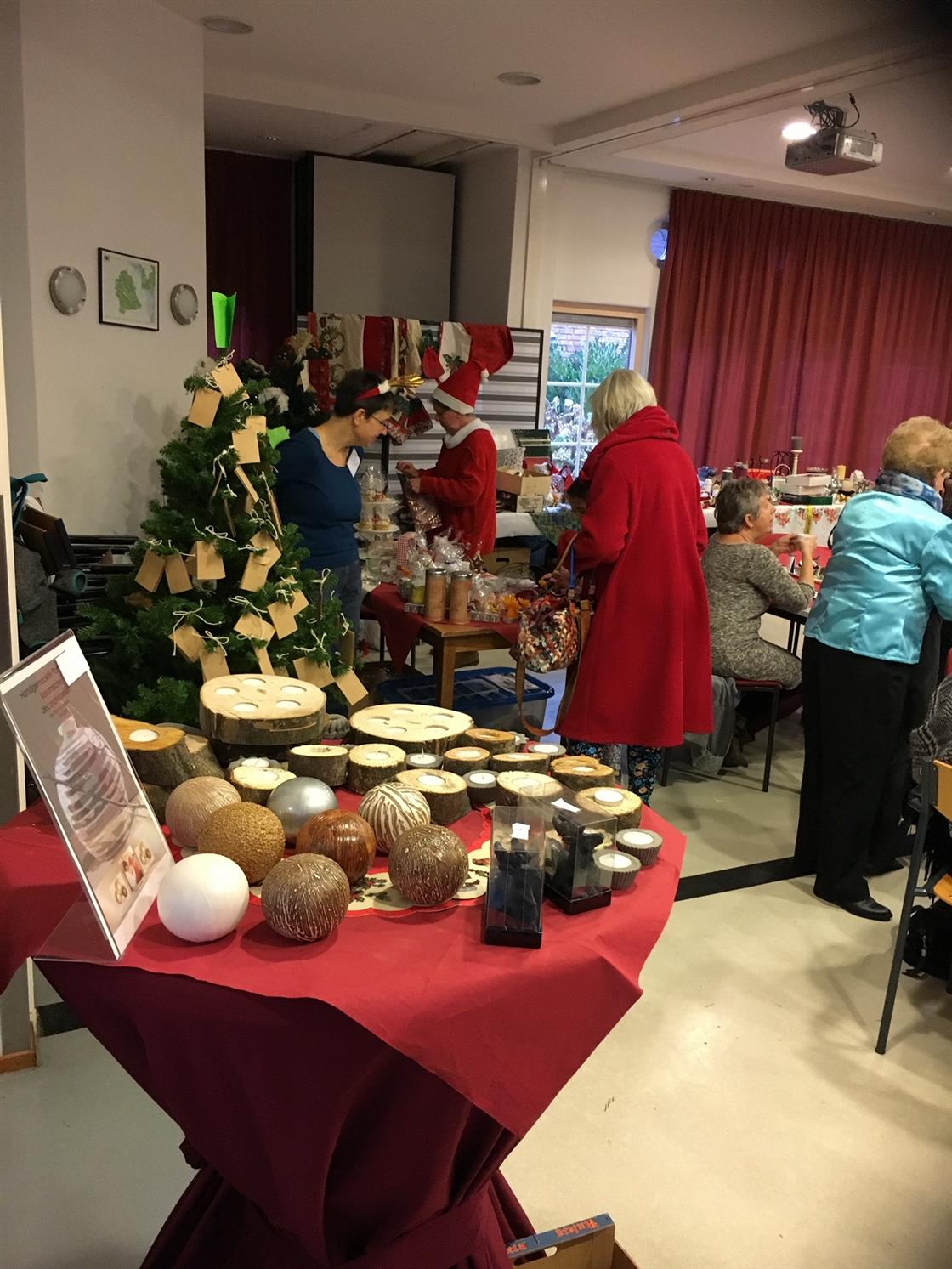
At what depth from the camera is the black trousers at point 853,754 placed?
9.41 feet

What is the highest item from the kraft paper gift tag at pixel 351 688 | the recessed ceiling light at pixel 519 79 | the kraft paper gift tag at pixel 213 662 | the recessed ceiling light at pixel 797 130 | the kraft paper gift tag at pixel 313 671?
the recessed ceiling light at pixel 797 130

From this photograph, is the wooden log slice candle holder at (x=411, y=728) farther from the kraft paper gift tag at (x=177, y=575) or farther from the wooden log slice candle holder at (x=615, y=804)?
the kraft paper gift tag at (x=177, y=575)

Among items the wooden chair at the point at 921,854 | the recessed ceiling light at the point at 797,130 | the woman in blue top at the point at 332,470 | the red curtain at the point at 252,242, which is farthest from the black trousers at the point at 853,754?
the red curtain at the point at 252,242

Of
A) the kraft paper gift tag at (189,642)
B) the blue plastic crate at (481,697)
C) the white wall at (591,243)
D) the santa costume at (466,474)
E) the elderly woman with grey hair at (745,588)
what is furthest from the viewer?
the white wall at (591,243)

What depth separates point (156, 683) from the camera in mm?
2842

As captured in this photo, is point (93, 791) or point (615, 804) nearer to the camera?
point (93, 791)

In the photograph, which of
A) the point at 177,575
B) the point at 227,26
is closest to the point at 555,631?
the point at 177,575

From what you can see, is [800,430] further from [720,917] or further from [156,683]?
[156,683]

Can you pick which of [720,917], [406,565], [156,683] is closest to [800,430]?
[406,565]

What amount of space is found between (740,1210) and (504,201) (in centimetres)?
625

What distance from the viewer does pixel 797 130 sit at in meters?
5.89

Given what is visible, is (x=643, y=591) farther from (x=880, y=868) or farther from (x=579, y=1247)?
(x=579, y=1247)

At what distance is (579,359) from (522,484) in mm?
2344

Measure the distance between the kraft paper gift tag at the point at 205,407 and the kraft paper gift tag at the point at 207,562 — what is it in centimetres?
35
